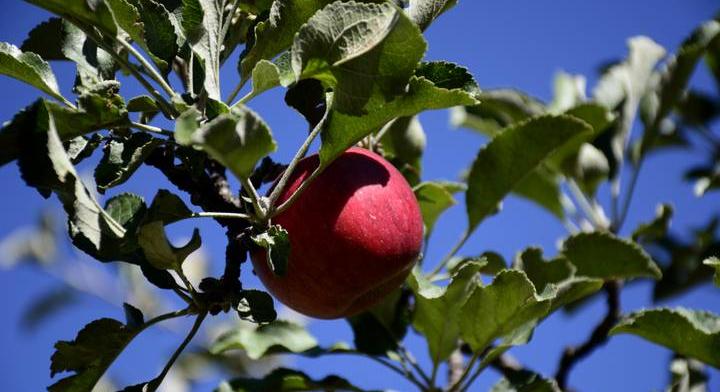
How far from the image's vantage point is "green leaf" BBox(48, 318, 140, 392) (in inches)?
49.0

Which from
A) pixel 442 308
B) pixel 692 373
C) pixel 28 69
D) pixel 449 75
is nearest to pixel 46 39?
pixel 28 69

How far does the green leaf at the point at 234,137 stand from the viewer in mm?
935

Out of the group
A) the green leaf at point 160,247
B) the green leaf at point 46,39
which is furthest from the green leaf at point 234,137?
the green leaf at point 46,39

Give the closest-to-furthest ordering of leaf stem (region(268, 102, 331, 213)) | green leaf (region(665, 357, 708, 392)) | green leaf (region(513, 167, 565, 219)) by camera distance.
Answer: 1. leaf stem (region(268, 102, 331, 213))
2. green leaf (region(665, 357, 708, 392))
3. green leaf (region(513, 167, 565, 219))

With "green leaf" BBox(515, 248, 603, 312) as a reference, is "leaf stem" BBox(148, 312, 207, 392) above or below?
below

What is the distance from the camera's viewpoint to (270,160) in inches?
53.7

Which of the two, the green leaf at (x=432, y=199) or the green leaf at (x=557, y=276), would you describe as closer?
the green leaf at (x=557, y=276)

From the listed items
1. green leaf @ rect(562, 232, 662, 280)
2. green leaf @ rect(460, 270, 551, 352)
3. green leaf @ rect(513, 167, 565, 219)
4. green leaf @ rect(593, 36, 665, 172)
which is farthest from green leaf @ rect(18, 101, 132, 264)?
green leaf @ rect(593, 36, 665, 172)

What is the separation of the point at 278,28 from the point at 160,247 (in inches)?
15.2

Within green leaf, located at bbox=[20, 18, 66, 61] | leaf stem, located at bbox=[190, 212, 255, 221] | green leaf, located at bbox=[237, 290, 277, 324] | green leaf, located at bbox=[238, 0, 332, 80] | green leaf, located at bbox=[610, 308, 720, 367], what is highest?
green leaf, located at bbox=[20, 18, 66, 61]

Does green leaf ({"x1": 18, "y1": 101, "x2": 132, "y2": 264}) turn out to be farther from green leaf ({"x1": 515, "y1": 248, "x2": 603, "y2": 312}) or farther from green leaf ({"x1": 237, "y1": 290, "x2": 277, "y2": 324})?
green leaf ({"x1": 515, "y1": 248, "x2": 603, "y2": 312})

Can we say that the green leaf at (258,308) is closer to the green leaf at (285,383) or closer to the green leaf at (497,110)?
the green leaf at (285,383)

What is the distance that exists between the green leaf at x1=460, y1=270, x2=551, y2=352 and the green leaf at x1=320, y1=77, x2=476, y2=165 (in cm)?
35

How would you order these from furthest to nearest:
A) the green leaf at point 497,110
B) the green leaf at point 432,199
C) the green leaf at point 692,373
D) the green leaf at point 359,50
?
the green leaf at point 497,110 < the green leaf at point 692,373 < the green leaf at point 432,199 < the green leaf at point 359,50
